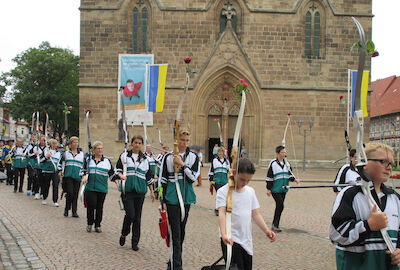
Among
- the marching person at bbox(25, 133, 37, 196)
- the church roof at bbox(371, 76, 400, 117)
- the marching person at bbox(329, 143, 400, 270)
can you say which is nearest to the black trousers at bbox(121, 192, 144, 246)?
the marching person at bbox(329, 143, 400, 270)

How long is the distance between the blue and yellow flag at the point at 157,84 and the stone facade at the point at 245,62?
3862 millimetres

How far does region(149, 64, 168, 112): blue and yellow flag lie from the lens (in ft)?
79.4

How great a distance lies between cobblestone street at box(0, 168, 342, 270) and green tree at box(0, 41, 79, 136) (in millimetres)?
37941

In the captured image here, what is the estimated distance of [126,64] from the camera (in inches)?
1117

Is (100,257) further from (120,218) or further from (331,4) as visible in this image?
(331,4)

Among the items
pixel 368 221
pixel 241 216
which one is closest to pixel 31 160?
pixel 241 216

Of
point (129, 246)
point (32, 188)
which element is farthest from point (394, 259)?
point (32, 188)

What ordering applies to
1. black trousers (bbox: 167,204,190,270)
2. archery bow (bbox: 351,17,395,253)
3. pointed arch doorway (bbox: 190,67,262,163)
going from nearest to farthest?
archery bow (bbox: 351,17,395,253), black trousers (bbox: 167,204,190,270), pointed arch doorway (bbox: 190,67,262,163)

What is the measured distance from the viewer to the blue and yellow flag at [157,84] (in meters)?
24.2

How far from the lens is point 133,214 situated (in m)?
7.24

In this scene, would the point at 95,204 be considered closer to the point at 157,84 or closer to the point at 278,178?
the point at 278,178

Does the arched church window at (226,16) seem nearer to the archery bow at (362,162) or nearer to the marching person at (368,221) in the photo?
the archery bow at (362,162)

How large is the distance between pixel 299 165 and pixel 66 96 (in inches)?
1147

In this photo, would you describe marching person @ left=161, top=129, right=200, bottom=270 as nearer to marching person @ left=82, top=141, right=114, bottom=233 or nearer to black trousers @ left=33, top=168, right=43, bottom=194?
marching person @ left=82, top=141, right=114, bottom=233
